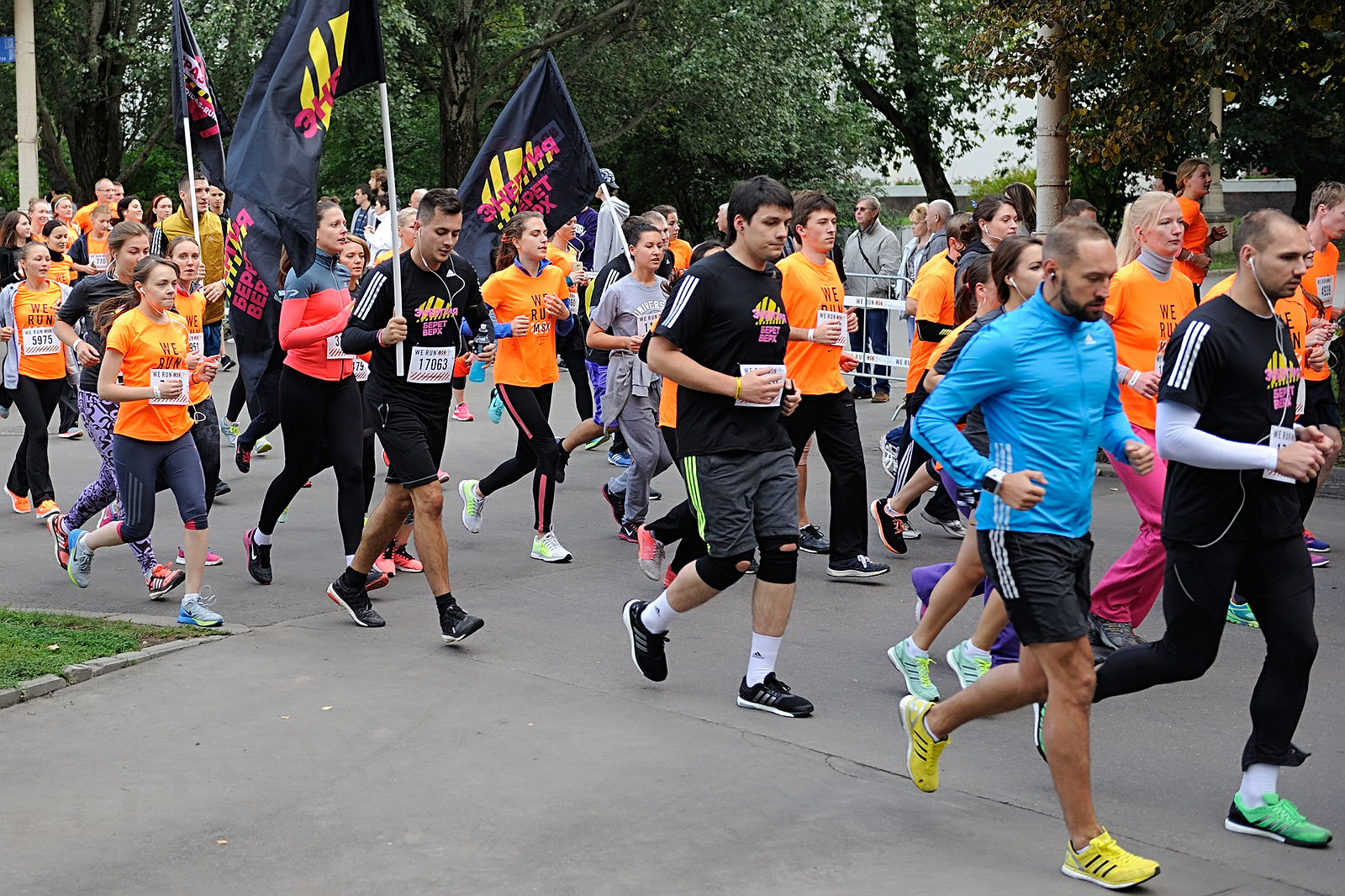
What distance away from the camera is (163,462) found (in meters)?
7.70

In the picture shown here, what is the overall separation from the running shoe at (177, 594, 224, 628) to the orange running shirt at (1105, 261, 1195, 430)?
4293mm

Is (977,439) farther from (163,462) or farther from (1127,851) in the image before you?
(163,462)

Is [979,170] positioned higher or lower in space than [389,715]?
higher

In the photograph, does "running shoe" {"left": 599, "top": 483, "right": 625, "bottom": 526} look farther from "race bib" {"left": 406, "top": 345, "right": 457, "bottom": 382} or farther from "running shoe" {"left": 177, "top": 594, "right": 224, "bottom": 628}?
"running shoe" {"left": 177, "top": 594, "right": 224, "bottom": 628}

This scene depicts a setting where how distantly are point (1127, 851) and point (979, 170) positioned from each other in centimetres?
4410

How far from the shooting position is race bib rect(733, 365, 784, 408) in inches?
239

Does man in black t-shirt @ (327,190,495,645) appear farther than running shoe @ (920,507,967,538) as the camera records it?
No

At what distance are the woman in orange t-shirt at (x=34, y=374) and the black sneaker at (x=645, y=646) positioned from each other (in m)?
5.34

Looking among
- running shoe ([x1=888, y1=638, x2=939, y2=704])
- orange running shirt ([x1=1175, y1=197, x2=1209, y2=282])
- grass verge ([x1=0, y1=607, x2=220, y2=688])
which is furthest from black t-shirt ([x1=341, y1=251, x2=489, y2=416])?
orange running shirt ([x1=1175, y1=197, x2=1209, y2=282])

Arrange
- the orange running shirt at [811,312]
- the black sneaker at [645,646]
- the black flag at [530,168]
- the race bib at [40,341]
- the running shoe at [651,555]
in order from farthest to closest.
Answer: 1. the race bib at [40,341]
2. the black flag at [530,168]
3. the running shoe at [651,555]
4. the orange running shirt at [811,312]
5. the black sneaker at [645,646]

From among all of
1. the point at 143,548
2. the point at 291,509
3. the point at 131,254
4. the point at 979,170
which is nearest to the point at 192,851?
the point at 143,548

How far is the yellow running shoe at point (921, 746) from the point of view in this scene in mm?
5016

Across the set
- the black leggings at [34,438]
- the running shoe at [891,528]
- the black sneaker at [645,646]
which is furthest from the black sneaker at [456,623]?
the black leggings at [34,438]

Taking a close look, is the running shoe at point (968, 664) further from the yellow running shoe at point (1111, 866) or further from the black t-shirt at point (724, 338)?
the yellow running shoe at point (1111, 866)
